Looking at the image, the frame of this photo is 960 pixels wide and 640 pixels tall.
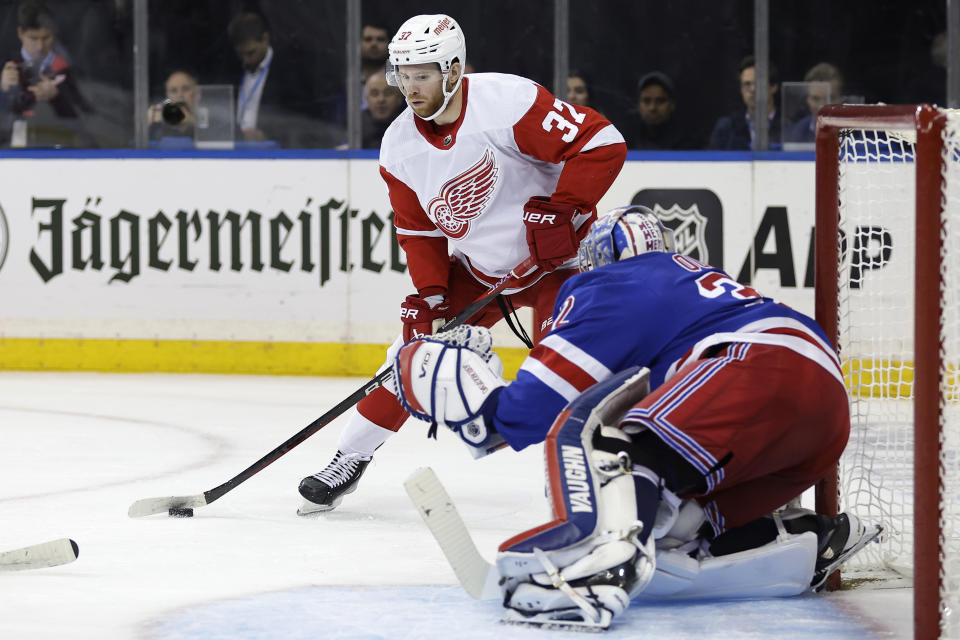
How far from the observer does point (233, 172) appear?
17.6 feet

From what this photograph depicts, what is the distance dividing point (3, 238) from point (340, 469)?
9.47 ft

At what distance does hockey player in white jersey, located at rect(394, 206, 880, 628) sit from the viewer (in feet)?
6.78

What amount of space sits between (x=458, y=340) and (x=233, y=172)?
3.32 metres

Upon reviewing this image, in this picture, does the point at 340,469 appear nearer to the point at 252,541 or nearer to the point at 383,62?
the point at 252,541

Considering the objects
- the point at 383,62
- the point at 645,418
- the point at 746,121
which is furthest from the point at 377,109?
the point at 645,418

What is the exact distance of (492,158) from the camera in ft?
10.0

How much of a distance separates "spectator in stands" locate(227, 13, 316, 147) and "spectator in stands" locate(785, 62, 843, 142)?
1.82 metres

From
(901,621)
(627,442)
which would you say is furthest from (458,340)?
(901,621)

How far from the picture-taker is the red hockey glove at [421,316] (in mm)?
3102

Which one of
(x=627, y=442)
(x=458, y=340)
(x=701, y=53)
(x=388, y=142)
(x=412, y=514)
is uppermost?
(x=701, y=53)

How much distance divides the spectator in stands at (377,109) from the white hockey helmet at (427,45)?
7.90 ft

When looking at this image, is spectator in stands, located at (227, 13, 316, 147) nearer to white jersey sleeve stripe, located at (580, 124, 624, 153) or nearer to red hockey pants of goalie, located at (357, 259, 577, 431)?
red hockey pants of goalie, located at (357, 259, 577, 431)

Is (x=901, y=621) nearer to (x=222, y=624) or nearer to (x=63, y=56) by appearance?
(x=222, y=624)

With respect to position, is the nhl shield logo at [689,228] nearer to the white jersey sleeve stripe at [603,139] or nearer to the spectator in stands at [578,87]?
the spectator in stands at [578,87]
